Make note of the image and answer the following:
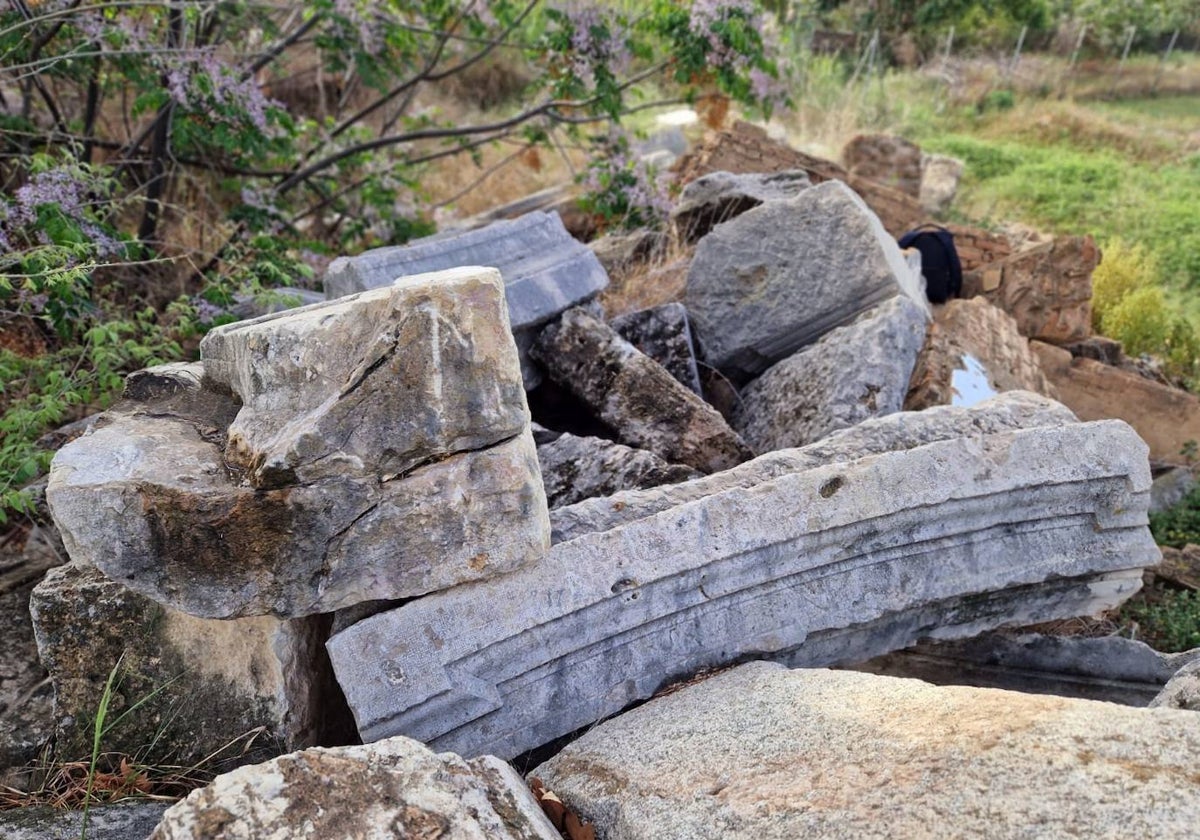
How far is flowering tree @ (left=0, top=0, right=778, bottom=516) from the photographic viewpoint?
9.64ft

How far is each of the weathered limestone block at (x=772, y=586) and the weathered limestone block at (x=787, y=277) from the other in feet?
3.85

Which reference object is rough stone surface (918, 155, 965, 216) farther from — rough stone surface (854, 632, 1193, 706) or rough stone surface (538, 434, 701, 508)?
rough stone surface (538, 434, 701, 508)

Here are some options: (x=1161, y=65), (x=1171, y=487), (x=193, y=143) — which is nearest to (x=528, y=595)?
(x=193, y=143)

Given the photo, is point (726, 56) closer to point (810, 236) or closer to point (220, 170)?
point (810, 236)

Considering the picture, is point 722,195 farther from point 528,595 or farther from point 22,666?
point 22,666

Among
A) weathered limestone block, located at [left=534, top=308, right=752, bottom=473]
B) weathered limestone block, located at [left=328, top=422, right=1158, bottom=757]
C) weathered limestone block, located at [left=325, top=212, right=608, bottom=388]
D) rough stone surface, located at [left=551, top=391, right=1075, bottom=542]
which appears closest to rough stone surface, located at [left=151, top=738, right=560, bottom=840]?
weathered limestone block, located at [left=328, top=422, right=1158, bottom=757]

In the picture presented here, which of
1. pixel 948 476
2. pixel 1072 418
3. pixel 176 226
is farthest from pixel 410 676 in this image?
pixel 176 226

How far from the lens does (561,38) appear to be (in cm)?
438

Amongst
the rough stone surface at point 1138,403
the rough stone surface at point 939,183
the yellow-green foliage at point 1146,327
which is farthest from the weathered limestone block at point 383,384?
the rough stone surface at point 939,183

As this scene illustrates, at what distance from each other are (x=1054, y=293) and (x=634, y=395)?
2.79 meters

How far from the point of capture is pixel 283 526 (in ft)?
5.78

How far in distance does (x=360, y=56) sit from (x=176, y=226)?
4.28ft

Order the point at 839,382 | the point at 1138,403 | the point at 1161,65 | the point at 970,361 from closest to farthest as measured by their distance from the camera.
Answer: the point at 839,382, the point at 970,361, the point at 1138,403, the point at 1161,65

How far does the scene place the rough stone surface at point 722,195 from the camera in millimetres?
4793
